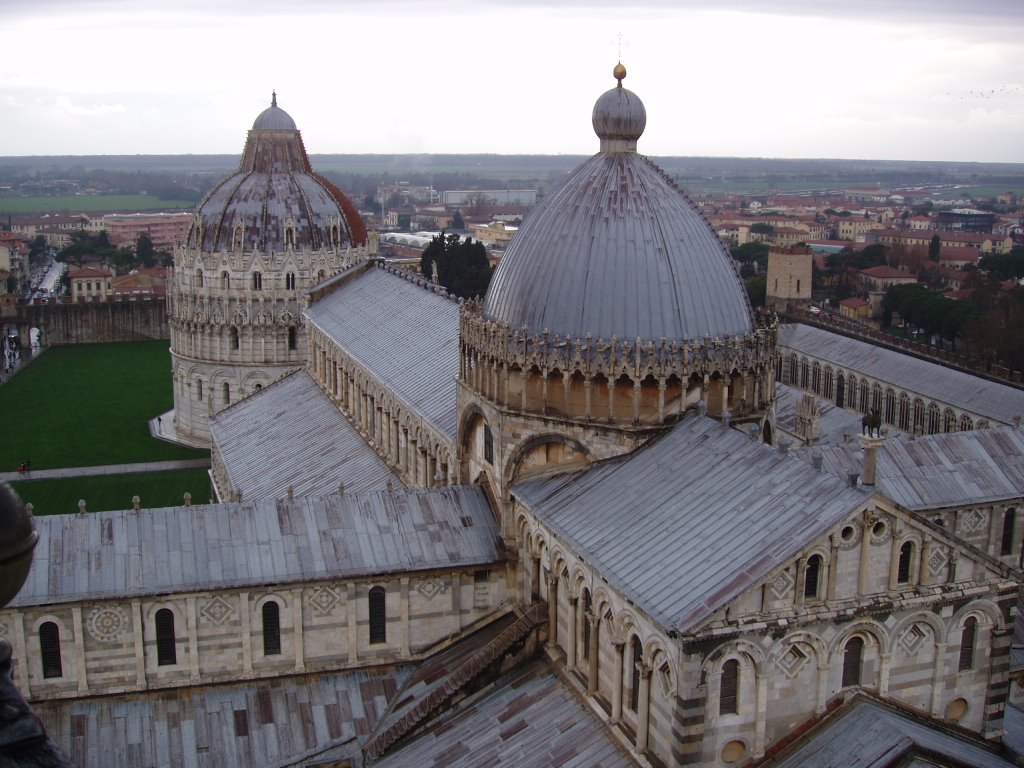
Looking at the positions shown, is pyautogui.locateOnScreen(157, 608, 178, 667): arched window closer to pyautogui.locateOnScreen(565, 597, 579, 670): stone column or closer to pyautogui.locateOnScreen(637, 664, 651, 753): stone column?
pyautogui.locateOnScreen(565, 597, 579, 670): stone column

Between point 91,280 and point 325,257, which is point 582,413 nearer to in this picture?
point 325,257

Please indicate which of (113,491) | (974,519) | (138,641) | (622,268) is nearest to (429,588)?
(138,641)

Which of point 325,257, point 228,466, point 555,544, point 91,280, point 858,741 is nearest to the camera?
point 858,741

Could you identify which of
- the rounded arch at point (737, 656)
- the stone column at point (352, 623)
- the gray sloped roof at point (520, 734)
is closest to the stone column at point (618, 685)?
the gray sloped roof at point (520, 734)

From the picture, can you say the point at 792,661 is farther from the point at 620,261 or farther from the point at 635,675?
the point at 620,261

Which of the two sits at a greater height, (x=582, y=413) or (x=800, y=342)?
(x=582, y=413)

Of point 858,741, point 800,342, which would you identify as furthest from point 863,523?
point 800,342
